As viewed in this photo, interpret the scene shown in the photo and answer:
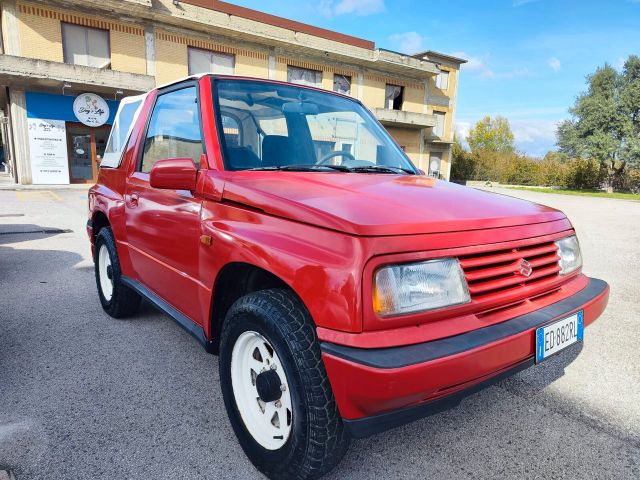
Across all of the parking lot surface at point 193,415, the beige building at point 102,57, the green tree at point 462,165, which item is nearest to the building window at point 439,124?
the beige building at point 102,57

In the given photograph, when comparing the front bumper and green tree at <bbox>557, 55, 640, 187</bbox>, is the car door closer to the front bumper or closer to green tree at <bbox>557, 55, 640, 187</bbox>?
the front bumper

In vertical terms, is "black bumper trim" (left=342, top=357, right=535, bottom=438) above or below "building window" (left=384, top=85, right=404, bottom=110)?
below

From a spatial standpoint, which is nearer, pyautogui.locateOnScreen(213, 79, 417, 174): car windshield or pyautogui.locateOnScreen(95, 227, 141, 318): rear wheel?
pyautogui.locateOnScreen(213, 79, 417, 174): car windshield

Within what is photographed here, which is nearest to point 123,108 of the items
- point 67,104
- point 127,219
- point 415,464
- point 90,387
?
point 127,219

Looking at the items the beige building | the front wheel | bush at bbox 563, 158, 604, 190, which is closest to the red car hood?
the front wheel

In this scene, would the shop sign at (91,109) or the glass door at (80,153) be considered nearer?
the shop sign at (91,109)

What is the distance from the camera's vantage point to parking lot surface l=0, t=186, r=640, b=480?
6.41ft

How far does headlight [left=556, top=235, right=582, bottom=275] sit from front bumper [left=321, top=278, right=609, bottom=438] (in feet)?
2.28

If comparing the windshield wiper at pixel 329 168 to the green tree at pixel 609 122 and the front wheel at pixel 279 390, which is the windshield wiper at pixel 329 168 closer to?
the front wheel at pixel 279 390

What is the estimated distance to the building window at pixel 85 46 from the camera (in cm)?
1744

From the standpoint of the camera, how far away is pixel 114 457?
1993 mm

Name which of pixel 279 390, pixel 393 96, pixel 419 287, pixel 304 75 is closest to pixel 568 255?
pixel 419 287

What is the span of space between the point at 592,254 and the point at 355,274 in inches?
275

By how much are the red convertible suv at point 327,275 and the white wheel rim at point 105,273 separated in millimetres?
1127
